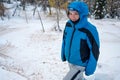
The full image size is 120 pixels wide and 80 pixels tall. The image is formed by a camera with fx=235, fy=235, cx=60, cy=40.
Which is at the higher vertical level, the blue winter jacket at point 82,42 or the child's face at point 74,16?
the child's face at point 74,16

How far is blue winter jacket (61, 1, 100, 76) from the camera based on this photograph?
3699mm

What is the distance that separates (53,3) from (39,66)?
592 inches

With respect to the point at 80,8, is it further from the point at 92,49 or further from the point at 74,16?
the point at 92,49

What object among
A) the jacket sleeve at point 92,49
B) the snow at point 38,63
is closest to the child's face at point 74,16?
the jacket sleeve at point 92,49

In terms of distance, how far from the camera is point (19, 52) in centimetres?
1151

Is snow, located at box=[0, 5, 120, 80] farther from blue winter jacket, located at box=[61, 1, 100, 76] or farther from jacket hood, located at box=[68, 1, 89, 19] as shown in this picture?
jacket hood, located at box=[68, 1, 89, 19]

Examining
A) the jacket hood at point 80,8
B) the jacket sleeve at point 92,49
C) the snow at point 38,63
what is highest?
the jacket hood at point 80,8

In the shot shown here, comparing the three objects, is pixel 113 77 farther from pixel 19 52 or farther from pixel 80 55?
pixel 19 52

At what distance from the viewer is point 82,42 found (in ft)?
12.3

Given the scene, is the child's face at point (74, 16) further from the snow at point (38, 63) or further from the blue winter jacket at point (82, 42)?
the snow at point (38, 63)

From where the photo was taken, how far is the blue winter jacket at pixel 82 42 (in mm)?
3699

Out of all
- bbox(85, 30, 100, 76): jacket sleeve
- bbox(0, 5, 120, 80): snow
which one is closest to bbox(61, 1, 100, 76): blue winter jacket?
bbox(85, 30, 100, 76): jacket sleeve

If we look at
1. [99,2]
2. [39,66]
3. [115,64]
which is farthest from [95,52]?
[99,2]

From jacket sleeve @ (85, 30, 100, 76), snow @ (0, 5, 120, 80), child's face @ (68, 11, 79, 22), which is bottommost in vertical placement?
snow @ (0, 5, 120, 80)
